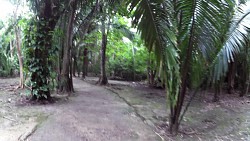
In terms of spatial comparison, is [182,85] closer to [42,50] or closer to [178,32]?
[178,32]

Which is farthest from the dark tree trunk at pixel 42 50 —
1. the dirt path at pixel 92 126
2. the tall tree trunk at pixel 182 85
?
the tall tree trunk at pixel 182 85

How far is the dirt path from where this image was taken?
3.37 m

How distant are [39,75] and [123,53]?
8.43m

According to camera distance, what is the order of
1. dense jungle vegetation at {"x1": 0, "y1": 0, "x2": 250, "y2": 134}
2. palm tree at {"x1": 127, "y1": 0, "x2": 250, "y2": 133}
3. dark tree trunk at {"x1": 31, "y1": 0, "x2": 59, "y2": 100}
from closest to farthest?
palm tree at {"x1": 127, "y1": 0, "x2": 250, "y2": 133}, dense jungle vegetation at {"x1": 0, "y1": 0, "x2": 250, "y2": 134}, dark tree trunk at {"x1": 31, "y1": 0, "x2": 59, "y2": 100}

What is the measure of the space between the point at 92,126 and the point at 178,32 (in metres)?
1.96

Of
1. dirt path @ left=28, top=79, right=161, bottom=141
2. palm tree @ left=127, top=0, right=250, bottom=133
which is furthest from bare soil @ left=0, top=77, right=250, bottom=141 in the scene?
palm tree @ left=127, top=0, right=250, bottom=133

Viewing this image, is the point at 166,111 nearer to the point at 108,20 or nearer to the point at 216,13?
the point at 216,13

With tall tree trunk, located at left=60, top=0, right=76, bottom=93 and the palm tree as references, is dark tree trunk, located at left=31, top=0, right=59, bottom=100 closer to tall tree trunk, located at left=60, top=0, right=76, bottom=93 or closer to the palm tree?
tall tree trunk, located at left=60, top=0, right=76, bottom=93

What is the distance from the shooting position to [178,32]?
3.53 metres

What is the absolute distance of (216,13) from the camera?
3.24 meters

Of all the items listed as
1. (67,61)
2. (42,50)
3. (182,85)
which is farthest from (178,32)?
(67,61)

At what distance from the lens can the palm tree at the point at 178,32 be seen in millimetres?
2815

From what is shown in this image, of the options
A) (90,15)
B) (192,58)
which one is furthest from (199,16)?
(90,15)

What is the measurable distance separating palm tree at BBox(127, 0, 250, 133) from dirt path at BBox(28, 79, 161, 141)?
66 centimetres
